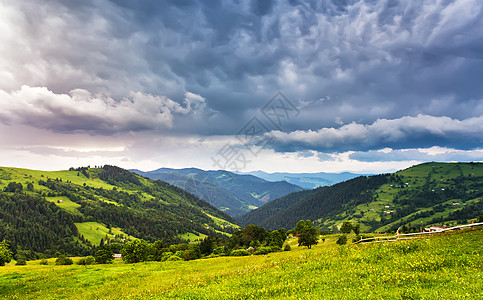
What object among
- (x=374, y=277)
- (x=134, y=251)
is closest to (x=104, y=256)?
(x=134, y=251)

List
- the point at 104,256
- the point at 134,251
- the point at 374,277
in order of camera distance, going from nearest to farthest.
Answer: the point at 374,277 < the point at 134,251 < the point at 104,256

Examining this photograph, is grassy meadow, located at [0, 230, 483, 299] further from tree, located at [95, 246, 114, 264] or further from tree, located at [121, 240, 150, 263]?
tree, located at [95, 246, 114, 264]

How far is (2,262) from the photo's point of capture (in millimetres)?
96000

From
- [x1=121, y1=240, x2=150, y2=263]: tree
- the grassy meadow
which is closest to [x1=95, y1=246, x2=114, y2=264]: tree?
[x1=121, y1=240, x2=150, y2=263]: tree

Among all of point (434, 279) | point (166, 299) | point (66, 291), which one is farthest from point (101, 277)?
point (434, 279)

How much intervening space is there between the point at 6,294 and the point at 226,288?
28531 millimetres

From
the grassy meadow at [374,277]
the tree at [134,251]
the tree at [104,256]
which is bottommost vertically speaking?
the tree at [104,256]

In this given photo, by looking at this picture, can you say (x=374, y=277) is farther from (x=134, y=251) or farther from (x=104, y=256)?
(x=104, y=256)

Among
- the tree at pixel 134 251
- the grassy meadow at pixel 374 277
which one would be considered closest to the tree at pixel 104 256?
the tree at pixel 134 251

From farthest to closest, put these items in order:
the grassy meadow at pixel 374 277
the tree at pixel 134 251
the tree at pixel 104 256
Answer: the tree at pixel 104 256
the tree at pixel 134 251
the grassy meadow at pixel 374 277

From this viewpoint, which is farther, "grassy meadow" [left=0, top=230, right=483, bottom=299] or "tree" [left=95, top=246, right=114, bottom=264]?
"tree" [left=95, top=246, right=114, bottom=264]

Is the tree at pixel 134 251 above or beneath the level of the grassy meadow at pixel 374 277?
beneath

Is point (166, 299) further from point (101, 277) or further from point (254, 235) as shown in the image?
point (254, 235)

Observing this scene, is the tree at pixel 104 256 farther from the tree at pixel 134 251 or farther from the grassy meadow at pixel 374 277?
the grassy meadow at pixel 374 277
